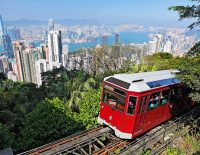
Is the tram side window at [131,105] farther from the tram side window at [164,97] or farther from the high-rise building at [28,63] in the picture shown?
the high-rise building at [28,63]

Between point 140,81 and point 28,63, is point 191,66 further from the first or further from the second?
point 28,63

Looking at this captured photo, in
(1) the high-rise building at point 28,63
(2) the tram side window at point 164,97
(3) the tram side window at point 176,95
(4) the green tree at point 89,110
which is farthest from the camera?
(1) the high-rise building at point 28,63

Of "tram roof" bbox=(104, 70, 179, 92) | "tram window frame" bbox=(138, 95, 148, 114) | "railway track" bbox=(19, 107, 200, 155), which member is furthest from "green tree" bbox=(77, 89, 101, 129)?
"tram window frame" bbox=(138, 95, 148, 114)

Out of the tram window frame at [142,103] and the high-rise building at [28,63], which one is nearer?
the tram window frame at [142,103]

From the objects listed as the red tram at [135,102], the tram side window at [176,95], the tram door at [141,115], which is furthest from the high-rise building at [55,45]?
the tram door at [141,115]

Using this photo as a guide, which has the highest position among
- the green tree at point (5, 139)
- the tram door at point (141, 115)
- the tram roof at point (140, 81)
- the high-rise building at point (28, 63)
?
the tram roof at point (140, 81)

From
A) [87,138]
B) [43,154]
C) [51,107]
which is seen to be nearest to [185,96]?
[87,138]

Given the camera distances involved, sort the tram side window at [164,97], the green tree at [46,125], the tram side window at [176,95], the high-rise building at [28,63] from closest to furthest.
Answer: the tram side window at [164,97]
the green tree at [46,125]
the tram side window at [176,95]
the high-rise building at [28,63]

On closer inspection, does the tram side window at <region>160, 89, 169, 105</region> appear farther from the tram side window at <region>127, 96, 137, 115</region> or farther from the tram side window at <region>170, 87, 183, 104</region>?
the tram side window at <region>127, 96, 137, 115</region>
